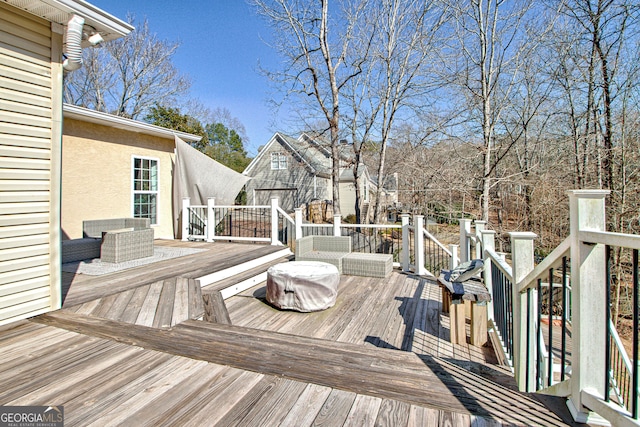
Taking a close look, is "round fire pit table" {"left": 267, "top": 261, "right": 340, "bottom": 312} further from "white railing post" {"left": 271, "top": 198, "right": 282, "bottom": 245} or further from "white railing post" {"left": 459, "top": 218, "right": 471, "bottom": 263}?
"white railing post" {"left": 271, "top": 198, "right": 282, "bottom": 245}

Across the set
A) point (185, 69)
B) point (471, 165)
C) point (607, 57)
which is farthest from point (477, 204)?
point (185, 69)

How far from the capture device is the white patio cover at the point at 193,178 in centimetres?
851

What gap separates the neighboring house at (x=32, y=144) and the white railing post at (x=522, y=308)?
3.68 metres

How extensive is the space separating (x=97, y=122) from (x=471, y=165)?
31.7 feet

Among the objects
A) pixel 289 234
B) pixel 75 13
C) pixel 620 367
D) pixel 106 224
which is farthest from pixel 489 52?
pixel 106 224

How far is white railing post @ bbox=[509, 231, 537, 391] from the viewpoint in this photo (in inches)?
76.6

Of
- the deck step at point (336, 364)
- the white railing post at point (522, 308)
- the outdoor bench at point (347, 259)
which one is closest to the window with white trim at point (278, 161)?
the outdoor bench at point (347, 259)

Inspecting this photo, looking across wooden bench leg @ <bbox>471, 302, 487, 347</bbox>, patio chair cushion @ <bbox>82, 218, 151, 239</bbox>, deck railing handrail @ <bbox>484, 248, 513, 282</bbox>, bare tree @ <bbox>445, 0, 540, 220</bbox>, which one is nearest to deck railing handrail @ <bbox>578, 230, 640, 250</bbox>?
deck railing handrail @ <bbox>484, 248, 513, 282</bbox>

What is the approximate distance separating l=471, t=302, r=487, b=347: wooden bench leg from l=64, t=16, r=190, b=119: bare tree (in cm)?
1917

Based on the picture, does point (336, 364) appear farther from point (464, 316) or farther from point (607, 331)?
point (464, 316)

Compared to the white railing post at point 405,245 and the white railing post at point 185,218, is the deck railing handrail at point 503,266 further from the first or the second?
the white railing post at point 185,218

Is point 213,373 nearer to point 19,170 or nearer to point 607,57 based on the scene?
point 19,170

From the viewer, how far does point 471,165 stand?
975cm

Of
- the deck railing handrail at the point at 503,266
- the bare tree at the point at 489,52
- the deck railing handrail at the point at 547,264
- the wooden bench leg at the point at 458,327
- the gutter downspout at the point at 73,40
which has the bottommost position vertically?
the wooden bench leg at the point at 458,327
